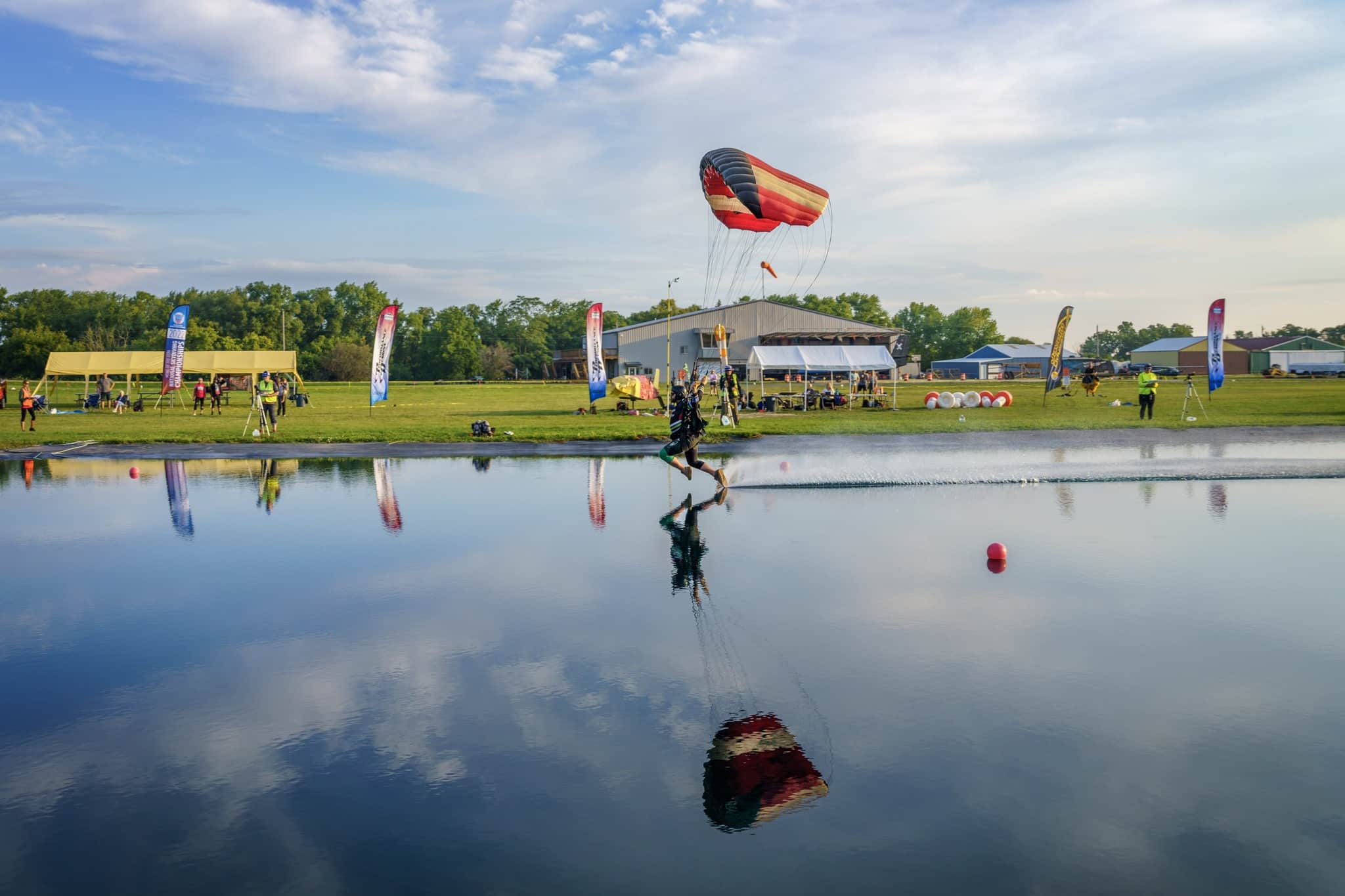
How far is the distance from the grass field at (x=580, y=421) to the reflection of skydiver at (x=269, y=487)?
5.83 meters

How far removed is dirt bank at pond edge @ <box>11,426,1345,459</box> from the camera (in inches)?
929

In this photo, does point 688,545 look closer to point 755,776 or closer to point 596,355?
point 755,776

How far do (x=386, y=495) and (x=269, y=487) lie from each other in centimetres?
281

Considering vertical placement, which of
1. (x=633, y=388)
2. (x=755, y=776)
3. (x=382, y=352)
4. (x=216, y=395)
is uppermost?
(x=382, y=352)

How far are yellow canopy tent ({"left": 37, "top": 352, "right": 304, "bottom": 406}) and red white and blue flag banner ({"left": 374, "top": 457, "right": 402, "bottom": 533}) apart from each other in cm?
3059

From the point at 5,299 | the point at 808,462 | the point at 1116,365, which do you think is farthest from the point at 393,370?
the point at 808,462

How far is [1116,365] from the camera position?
116875 mm

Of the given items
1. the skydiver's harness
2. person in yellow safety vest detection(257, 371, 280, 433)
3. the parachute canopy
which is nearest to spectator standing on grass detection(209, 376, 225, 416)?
person in yellow safety vest detection(257, 371, 280, 433)

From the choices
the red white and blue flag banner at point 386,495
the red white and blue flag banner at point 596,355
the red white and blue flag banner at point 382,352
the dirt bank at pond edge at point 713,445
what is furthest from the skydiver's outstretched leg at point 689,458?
the red white and blue flag banner at point 382,352

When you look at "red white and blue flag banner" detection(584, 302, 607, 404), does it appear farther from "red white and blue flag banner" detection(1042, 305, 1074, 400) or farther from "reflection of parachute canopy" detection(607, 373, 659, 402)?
"red white and blue flag banner" detection(1042, 305, 1074, 400)

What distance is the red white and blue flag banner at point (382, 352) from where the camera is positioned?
115 feet

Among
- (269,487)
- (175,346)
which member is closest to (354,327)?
(175,346)

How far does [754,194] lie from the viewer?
17188mm

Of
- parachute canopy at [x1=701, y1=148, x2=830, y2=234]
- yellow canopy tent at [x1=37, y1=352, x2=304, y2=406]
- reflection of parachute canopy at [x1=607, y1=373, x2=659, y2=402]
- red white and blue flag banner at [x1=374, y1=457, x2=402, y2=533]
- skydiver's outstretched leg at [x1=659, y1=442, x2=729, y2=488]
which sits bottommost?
red white and blue flag banner at [x1=374, y1=457, x2=402, y2=533]
